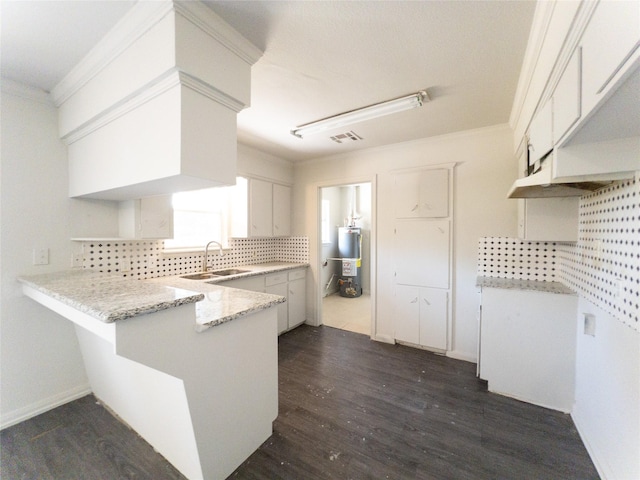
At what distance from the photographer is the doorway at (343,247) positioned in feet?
18.2

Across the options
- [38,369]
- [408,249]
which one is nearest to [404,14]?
[408,249]

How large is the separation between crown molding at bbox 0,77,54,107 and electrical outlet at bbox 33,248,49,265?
1114mm

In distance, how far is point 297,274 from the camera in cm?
366

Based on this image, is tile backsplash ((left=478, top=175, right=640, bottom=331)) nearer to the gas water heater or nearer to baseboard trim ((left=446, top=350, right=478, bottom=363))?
baseboard trim ((left=446, top=350, right=478, bottom=363))

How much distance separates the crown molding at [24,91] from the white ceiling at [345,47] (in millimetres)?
64

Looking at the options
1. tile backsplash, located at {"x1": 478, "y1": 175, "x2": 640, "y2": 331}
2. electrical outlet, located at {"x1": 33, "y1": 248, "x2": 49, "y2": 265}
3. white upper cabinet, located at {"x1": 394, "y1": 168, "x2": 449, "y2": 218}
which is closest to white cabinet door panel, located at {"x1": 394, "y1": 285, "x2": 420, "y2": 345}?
tile backsplash, located at {"x1": 478, "y1": 175, "x2": 640, "y2": 331}

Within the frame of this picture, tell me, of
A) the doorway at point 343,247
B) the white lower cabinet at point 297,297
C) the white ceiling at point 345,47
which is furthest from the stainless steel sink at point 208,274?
the doorway at point 343,247

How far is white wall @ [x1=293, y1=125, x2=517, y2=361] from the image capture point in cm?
260

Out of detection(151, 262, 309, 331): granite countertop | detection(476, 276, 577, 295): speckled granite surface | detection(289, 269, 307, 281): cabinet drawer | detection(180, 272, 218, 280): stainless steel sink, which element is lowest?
detection(289, 269, 307, 281): cabinet drawer

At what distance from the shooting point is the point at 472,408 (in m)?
1.98

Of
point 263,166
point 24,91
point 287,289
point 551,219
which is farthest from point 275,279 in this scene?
point 551,219

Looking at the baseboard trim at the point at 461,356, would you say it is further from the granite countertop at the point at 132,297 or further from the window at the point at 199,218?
the window at the point at 199,218

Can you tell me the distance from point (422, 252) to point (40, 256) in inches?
136

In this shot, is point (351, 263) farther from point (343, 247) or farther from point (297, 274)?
point (297, 274)
